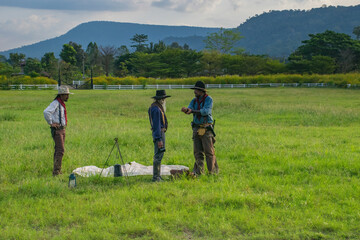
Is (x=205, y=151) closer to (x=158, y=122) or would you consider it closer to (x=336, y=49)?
(x=158, y=122)

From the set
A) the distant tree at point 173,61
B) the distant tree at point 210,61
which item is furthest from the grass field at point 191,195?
the distant tree at point 210,61

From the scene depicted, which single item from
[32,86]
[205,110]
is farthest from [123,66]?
[205,110]

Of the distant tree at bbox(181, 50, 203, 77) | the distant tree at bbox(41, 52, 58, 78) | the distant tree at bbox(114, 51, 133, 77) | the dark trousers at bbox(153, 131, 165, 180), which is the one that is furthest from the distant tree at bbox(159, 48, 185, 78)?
the dark trousers at bbox(153, 131, 165, 180)

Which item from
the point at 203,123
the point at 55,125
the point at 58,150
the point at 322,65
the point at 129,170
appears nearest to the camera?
the point at 203,123

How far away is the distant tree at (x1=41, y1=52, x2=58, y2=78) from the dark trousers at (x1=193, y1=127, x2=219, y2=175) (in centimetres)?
8194

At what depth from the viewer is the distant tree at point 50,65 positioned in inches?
3344

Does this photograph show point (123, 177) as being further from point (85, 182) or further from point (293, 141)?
point (293, 141)

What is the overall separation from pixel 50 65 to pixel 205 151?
89232mm

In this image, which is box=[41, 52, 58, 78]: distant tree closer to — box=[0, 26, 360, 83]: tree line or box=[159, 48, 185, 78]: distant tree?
box=[0, 26, 360, 83]: tree line

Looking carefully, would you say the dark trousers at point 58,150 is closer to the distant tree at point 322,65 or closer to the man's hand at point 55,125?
→ the man's hand at point 55,125

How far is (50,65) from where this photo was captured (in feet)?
294

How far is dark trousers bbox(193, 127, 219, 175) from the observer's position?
7848 millimetres

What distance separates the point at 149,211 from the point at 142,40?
14643 cm

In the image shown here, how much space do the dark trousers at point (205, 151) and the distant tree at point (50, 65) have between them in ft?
269
